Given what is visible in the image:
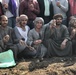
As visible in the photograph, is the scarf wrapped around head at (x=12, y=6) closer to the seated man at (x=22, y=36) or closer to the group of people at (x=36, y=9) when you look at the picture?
the group of people at (x=36, y=9)

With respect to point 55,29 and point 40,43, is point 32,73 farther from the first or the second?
point 55,29

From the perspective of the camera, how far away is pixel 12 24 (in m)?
8.06

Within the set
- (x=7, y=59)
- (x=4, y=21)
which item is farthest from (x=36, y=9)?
(x=7, y=59)

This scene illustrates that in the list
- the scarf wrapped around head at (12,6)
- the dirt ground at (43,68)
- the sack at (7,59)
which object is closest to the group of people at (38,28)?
→ the scarf wrapped around head at (12,6)

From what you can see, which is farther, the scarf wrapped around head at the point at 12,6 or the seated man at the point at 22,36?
the scarf wrapped around head at the point at 12,6

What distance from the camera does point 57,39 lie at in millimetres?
7918

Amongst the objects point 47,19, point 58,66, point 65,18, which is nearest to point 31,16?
point 47,19

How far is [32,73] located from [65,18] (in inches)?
98.9

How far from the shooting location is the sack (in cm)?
687

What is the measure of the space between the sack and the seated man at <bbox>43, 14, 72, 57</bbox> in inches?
47.0

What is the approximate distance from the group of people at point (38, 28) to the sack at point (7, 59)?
247mm

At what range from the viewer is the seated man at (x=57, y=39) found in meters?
7.78

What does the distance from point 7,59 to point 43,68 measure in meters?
0.94

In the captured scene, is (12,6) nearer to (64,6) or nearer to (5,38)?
(5,38)
